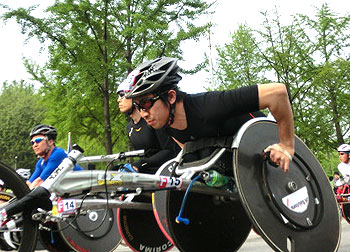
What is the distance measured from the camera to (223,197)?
13.2 ft

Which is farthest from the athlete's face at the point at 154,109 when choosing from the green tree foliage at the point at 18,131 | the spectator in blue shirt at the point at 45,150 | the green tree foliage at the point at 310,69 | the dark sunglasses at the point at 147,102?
the green tree foliage at the point at 18,131

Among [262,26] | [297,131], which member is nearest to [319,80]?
[297,131]

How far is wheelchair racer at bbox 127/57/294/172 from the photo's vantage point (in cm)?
341

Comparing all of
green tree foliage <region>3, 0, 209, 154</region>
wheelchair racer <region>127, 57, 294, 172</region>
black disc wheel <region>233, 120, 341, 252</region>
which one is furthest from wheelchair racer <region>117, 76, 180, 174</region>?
green tree foliage <region>3, 0, 209, 154</region>

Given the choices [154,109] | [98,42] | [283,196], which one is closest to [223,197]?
[283,196]

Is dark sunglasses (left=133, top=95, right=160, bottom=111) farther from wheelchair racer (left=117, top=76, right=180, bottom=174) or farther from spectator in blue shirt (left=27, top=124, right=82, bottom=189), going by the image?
spectator in blue shirt (left=27, top=124, right=82, bottom=189)

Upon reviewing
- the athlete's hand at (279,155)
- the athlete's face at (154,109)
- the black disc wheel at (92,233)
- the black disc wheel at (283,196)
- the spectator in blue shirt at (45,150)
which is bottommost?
the black disc wheel at (92,233)

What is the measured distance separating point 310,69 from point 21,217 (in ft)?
59.7

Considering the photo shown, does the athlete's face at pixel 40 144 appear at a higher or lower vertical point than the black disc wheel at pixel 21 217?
higher

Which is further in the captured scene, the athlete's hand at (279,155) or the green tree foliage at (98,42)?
the green tree foliage at (98,42)

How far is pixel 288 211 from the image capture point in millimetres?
Answer: 3400

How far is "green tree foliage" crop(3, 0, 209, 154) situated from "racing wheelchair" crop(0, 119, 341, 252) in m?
11.1

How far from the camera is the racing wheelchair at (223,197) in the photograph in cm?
308

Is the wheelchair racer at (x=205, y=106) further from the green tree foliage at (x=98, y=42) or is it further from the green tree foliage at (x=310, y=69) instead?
the green tree foliage at (x=310, y=69)
